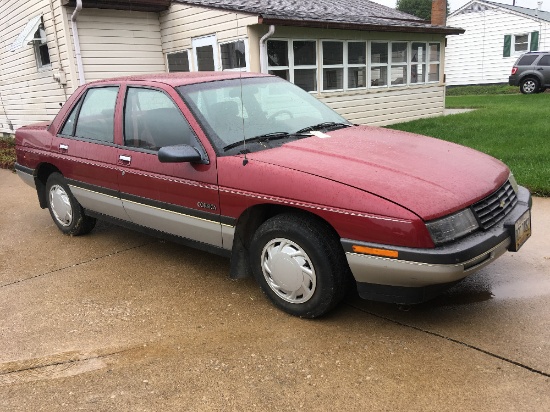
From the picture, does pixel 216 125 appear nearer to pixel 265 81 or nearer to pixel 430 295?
pixel 265 81

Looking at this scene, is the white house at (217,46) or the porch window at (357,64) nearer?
the white house at (217,46)

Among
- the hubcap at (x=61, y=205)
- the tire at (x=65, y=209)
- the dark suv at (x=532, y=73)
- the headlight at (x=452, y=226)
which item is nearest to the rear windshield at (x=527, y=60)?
the dark suv at (x=532, y=73)

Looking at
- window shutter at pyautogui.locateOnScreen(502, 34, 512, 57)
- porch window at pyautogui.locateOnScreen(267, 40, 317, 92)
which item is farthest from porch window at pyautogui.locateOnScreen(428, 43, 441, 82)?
window shutter at pyautogui.locateOnScreen(502, 34, 512, 57)

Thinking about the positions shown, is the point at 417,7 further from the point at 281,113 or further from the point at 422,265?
the point at 422,265

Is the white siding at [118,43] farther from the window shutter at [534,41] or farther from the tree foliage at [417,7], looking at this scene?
the tree foliage at [417,7]

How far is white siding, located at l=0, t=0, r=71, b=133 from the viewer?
10.8 metres

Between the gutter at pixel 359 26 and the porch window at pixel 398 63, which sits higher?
the gutter at pixel 359 26

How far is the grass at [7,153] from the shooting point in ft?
32.7

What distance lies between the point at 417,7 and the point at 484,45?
132 feet

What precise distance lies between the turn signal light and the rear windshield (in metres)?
21.2

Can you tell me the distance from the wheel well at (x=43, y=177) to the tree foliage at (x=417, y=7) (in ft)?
204

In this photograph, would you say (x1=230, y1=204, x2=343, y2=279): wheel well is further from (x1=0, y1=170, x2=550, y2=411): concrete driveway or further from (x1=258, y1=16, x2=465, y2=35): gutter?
(x1=258, y1=16, x2=465, y2=35): gutter

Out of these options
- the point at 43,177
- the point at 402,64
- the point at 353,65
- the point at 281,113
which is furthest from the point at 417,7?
the point at 281,113

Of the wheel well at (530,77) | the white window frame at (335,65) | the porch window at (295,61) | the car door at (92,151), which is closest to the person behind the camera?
the car door at (92,151)
